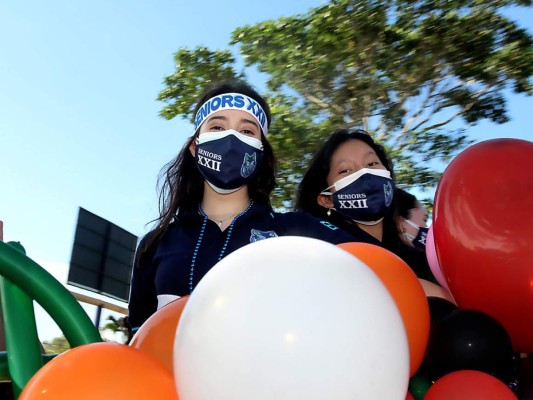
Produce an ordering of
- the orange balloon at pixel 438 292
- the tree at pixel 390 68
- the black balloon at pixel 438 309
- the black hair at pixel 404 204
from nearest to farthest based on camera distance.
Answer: the black balloon at pixel 438 309
the orange balloon at pixel 438 292
the black hair at pixel 404 204
the tree at pixel 390 68

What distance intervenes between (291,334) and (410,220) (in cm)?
296

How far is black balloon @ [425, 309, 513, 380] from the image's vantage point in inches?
58.4

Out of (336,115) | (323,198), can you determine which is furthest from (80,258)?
(323,198)

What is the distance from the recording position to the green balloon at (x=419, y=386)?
1.50 metres

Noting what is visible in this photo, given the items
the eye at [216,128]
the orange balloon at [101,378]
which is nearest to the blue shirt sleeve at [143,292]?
the eye at [216,128]

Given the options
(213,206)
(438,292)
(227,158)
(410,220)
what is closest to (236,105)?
(227,158)

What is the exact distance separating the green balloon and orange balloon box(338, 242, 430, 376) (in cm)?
7

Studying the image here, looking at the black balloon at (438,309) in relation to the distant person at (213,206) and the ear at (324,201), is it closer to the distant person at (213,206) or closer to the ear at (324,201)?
the distant person at (213,206)

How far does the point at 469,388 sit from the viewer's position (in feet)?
4.40

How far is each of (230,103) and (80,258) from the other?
1042cm

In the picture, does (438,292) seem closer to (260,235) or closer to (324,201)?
(260,235)

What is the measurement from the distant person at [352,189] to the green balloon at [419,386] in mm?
1436

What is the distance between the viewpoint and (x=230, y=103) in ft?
8.54

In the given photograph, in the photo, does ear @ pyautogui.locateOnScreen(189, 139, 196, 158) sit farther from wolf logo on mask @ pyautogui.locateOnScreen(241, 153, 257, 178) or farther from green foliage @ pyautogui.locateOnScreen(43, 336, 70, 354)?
green foliage @ pyautogui.locateOnScreen(43, 336, 70, 354)
